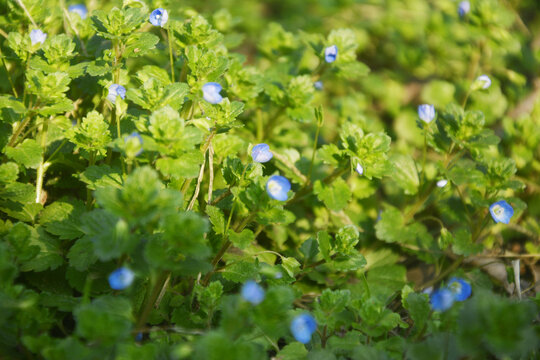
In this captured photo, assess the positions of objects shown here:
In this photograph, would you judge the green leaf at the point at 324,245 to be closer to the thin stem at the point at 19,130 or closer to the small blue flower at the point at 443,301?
the small blue flower at the point at 443,301

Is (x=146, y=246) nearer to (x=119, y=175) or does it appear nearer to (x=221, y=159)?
(x=119, y=175)

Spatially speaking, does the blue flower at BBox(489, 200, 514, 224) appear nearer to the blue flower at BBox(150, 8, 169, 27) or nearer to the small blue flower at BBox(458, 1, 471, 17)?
the blue flower at BBox(150, 8, 169, 27)

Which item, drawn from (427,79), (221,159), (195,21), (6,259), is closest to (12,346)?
(6,259)

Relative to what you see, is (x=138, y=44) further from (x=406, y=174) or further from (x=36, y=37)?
(x=406, y=174)

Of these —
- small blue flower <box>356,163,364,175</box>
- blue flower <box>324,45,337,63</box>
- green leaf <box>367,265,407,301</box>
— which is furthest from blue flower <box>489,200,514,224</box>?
blue flower <box>324,45,337,63</box>

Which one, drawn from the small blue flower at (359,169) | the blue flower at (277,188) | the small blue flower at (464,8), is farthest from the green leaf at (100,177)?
the small blue flower at (464,8)
